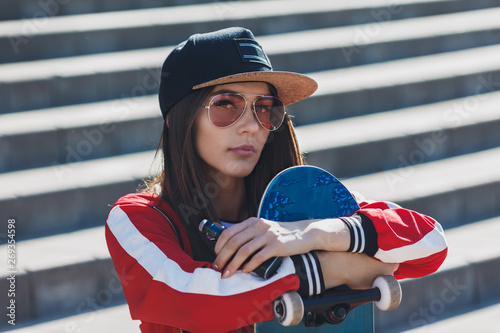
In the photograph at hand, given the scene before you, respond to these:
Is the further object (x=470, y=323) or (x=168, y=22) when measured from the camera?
(x=168, y=22)

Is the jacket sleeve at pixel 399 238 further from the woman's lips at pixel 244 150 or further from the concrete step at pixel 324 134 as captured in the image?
the concrete step at pixel 324 134

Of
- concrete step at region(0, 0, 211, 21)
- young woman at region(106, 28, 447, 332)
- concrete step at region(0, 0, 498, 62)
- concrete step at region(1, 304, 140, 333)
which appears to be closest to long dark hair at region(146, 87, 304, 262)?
young woman at region(106, 28, 447, 332)

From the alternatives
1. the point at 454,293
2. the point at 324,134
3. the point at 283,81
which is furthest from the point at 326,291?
the point at 324,134

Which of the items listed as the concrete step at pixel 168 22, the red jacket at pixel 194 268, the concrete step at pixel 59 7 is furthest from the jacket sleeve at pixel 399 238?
the concrete step at pixel 59 7

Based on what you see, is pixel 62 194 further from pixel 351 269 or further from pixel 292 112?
pixel 351 269

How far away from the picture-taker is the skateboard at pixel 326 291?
1403 mm

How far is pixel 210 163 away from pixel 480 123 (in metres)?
3.51

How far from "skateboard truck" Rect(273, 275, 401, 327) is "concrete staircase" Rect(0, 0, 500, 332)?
1820 mm

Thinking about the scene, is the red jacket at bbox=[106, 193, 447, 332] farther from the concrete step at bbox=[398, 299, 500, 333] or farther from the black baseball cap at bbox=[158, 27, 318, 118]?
the concrete step at bbox=[398, 299, 500, 333]

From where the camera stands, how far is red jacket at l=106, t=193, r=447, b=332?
55.1 inches

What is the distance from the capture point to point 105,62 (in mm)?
4477

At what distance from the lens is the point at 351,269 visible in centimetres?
151

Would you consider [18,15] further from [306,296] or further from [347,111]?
[306,296]

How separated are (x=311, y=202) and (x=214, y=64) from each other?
0.46 m
